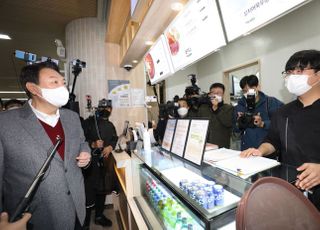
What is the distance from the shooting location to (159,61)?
2.43 metres

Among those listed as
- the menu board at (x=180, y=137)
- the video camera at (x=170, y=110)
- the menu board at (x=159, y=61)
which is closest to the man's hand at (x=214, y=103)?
the video camera at (x=170, y=110)

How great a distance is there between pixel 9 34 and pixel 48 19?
1.36 meters

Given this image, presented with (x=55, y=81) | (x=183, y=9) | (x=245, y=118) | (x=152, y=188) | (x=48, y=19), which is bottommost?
(x=152, y=188)

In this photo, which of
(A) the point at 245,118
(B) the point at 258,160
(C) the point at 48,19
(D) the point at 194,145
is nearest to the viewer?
(B) the point at 258,160

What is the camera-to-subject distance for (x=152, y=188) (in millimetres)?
1422

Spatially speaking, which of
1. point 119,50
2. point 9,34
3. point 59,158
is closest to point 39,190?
point 59,158

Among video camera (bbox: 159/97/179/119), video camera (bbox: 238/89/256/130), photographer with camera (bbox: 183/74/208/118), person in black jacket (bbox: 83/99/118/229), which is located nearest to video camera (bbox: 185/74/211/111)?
photographer with camera (bbox: 183/74/208/118)

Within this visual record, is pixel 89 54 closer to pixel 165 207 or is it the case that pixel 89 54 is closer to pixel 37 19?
pixel 37 19

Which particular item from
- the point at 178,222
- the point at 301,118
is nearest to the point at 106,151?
the point at 178,222

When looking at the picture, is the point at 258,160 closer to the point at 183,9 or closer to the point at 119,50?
the point at 183,9

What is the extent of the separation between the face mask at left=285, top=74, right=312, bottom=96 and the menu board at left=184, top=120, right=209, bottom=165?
665 mm

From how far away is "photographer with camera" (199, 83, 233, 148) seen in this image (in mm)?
2350

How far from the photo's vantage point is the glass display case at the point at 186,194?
2.28ft

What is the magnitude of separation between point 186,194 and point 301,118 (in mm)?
993
